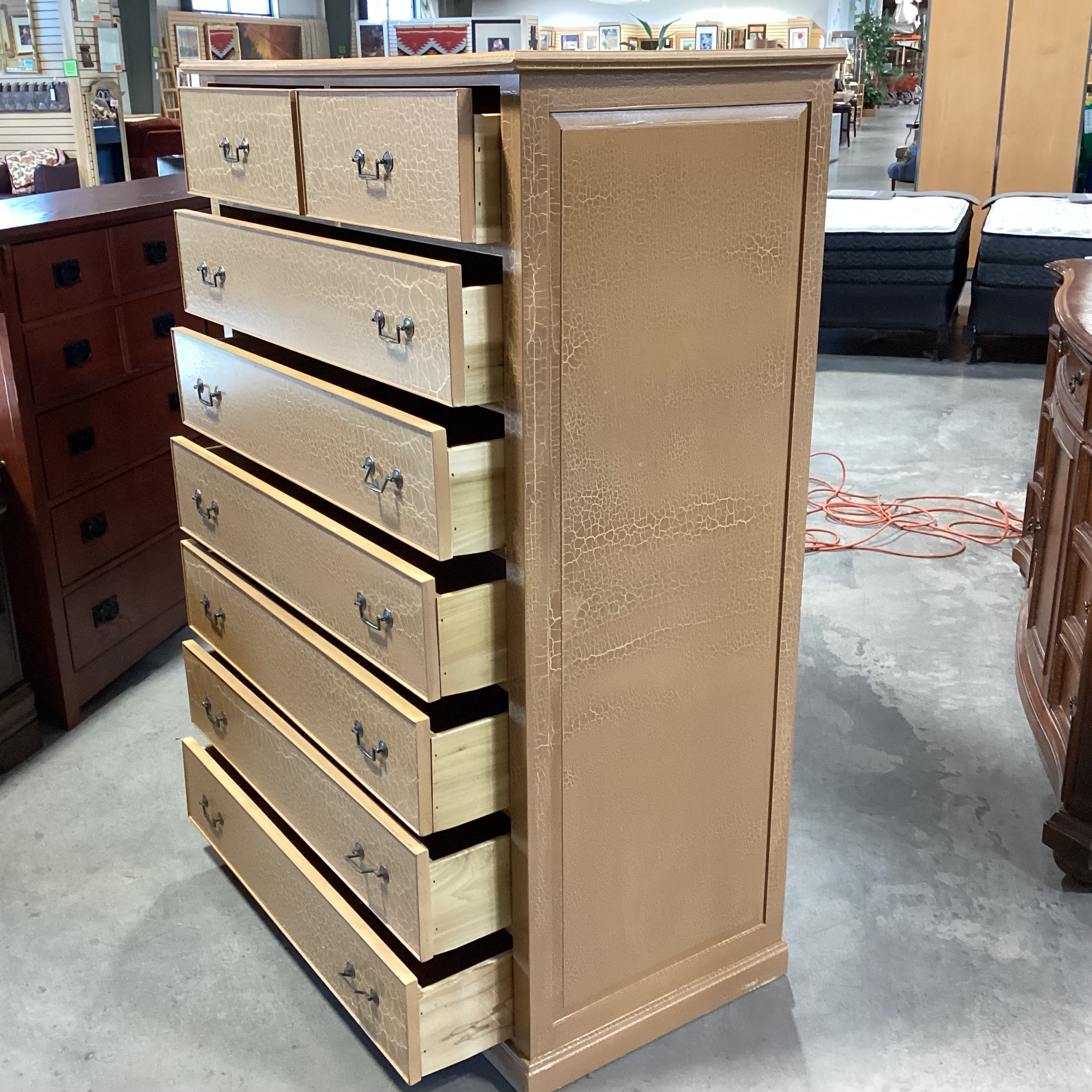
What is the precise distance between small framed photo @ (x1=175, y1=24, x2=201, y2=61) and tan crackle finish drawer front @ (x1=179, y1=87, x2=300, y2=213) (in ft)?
37.0

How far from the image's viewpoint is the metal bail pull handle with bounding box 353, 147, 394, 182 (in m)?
1.30

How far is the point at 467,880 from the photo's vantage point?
1.50 metres

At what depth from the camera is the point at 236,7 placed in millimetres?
13328

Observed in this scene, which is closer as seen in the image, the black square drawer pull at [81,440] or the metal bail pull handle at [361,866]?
the metal bail pull handle at [361,866]

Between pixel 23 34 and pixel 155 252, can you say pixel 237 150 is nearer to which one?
pixel 155 252

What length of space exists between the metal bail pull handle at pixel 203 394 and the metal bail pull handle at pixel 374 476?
0.49 metres

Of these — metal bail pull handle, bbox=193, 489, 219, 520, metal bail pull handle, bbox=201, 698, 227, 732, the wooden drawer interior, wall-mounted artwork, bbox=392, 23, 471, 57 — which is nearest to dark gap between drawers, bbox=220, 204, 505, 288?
metal bail pull handle, bbox=193, 489, 219, 520

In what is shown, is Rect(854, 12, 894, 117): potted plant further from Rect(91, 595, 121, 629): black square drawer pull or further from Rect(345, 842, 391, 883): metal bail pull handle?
Rect(345, 842, 391, 883): metal bail pull handle

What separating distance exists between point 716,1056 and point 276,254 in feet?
4.28

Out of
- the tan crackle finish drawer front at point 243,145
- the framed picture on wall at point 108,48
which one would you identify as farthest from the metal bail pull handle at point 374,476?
the framed picture on wall at point 108,48

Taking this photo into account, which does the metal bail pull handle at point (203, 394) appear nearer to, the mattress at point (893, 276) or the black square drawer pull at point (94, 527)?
the black square drawer pull at point (94, 527)

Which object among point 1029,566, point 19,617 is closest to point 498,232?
point 19,617

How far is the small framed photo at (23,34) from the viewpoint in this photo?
9.31 m

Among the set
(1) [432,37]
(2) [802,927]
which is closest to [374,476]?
(2) [802,927]
